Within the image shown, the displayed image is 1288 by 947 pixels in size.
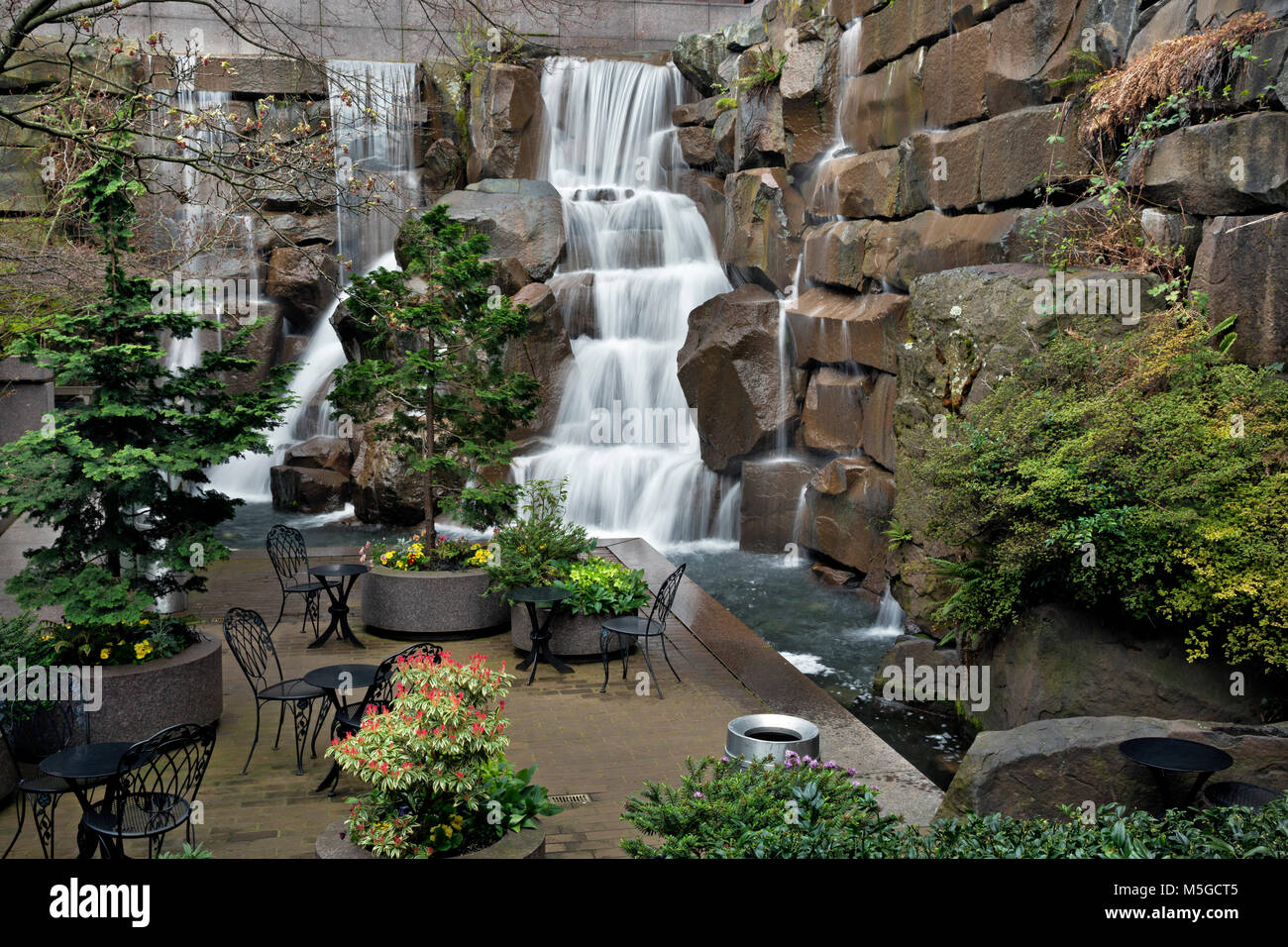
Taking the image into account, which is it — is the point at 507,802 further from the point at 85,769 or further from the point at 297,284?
the point at 297,284

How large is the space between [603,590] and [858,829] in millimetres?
5526

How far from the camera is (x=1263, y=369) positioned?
8758 millimetres

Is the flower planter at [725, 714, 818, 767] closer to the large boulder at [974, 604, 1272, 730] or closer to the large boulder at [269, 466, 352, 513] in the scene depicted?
the large boulder at [974, 604, 1272, 730]

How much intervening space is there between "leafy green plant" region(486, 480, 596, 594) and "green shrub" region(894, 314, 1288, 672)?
3.49 m

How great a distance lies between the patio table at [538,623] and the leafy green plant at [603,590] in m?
0.23

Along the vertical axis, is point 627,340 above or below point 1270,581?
above

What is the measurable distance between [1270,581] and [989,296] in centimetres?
426

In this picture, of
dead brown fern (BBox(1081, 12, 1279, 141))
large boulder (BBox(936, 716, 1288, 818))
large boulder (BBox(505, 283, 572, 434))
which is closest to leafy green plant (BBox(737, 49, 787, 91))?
large boulder (BBox(505, 283, 572, 434))

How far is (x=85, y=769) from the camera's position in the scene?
5660mm

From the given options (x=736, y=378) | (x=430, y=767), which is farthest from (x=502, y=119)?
(x=430, y=767)

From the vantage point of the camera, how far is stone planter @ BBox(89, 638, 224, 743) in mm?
7316
